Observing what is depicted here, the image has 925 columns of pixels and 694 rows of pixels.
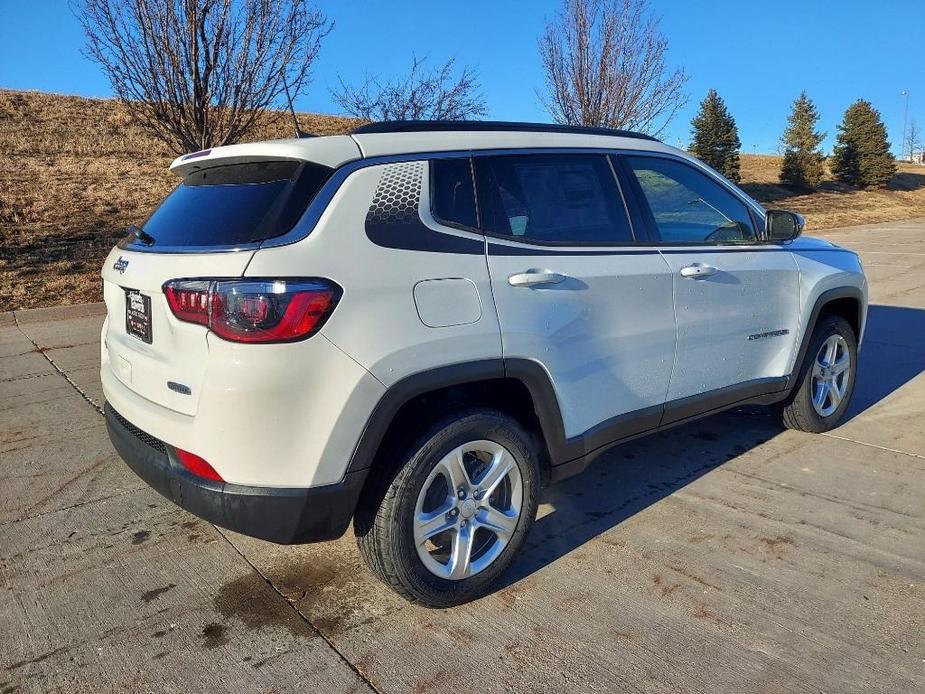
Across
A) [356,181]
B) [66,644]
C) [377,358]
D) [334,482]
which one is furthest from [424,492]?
[66,644]

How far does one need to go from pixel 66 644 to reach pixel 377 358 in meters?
1.53

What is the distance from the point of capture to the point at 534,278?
114 inches

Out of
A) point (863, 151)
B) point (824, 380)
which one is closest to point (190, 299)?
point (824, 380)

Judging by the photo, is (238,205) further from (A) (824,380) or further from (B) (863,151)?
(B) (863,151)

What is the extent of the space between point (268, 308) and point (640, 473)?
254 centimetres

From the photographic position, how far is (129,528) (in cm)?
353

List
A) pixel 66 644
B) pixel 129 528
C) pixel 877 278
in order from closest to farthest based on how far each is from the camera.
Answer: pixel 66 644 < pixel 129 528 < pixel 877 278

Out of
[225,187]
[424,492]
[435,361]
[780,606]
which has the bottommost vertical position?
[780,606]

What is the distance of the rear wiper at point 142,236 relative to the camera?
2.95 m

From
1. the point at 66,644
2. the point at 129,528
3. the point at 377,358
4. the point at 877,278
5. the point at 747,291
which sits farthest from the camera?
the point at 877,278

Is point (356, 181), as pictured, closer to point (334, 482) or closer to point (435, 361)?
point (435, 361)

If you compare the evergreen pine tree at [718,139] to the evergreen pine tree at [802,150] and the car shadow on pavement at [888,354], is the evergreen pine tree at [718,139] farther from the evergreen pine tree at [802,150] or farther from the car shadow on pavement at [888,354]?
the car shadow on pavement at [888,354]

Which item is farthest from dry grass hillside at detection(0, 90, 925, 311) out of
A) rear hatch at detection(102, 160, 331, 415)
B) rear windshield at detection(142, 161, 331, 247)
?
rear windshield at detection(142, 161, 331, 247)

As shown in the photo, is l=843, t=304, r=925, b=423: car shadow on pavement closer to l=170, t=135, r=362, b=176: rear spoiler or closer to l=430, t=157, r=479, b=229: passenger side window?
→ l=430, t=157, r=479, b=229: passenger side window
